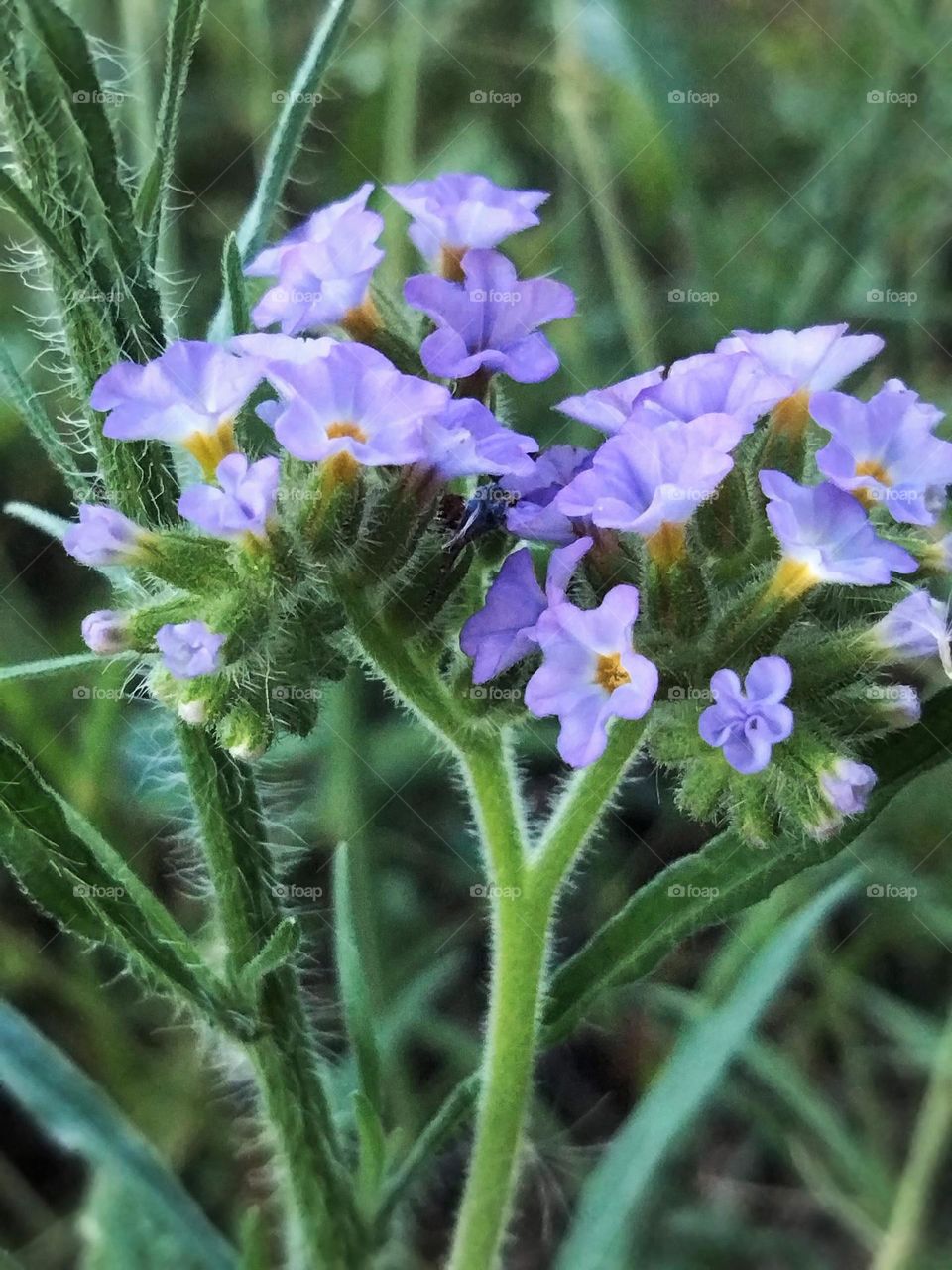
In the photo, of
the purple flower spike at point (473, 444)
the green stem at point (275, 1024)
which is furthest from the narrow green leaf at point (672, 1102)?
the purple flower spike at point (473, 444)

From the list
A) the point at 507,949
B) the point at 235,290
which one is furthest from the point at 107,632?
the point at 507,949

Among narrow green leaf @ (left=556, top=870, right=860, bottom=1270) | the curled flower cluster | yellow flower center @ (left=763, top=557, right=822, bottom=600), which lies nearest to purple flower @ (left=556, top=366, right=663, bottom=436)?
the curled flower cluster

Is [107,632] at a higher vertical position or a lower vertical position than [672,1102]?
higher

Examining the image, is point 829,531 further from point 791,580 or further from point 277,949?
point 277,949

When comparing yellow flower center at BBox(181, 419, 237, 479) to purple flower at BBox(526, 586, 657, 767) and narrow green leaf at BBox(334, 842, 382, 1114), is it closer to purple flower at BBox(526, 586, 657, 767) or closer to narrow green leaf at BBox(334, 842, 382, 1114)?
purple flower at BBox(526, 586, 657, 767)

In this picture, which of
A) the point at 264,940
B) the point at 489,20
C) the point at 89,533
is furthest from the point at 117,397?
the point at 489,20

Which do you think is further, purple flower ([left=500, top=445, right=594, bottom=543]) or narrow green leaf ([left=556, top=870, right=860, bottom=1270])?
narrow green leaf ([left=556, top=870, right=860, bottom=1270])

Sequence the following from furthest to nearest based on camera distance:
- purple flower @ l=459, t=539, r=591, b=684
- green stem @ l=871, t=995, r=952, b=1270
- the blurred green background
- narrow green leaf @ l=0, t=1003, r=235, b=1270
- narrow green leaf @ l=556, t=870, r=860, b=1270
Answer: the blurred green background < green stem @ l=871, t=995, r=952, b=1270 < narrow green leaf @ l=556, t=870, r=860, b=1270 < narrow green leaf @ l=0, t=1003, r=235, b=1270 < purple flower @ l=459, t=539, r=591, b=684
